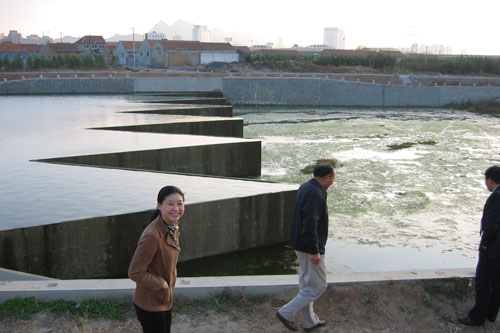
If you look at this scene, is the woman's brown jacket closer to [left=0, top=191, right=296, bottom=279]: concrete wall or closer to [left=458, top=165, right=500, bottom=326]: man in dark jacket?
[left=458, top=165, right=500, bottom=326]: man in dark jacket

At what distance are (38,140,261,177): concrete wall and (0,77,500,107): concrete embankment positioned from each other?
24.6 metres

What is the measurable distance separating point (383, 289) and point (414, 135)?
18446 mm

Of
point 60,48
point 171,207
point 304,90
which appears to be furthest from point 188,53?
point 171,207

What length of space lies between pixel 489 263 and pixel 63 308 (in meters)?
3.77

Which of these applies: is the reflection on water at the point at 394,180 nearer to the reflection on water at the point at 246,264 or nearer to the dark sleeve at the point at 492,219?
the reflection on water at the point at 246,264

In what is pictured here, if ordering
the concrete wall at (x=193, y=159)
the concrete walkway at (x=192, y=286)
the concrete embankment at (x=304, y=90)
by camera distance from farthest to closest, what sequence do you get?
the concrete embankment at (x=304, y=90)
the concrete wall at (x=193, y=159)
the concrete walkway at (x=192, y=286)

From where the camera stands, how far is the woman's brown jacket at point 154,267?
10.7 ft

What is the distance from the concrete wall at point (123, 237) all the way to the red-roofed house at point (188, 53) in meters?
63.1

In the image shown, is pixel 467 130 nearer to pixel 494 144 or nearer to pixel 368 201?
pixel 494 144

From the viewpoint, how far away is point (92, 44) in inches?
3290

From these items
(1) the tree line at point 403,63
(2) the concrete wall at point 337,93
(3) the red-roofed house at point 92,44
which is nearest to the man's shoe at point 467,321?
(2) the concrete wall at point 337,93

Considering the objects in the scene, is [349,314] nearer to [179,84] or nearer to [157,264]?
[157,264]

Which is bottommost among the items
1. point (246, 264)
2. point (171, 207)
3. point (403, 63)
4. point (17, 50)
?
point (246, 264)

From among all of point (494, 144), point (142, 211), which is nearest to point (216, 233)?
point (142, 211)
